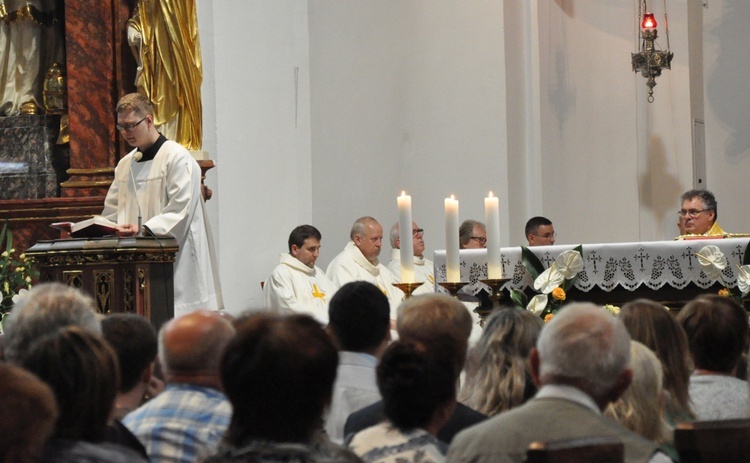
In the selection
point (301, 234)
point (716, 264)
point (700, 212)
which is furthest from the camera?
point (301, 234)

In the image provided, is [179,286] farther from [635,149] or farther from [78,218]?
[635,149]

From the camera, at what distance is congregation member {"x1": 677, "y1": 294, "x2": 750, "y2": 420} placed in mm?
3752

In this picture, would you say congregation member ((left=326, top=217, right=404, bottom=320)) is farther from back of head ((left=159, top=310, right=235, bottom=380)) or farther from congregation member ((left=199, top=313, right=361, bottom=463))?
congregation member ((left=199, top=313, right=361, bottom=463))

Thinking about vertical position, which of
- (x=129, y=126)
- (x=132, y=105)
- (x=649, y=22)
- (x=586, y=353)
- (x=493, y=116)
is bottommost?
(x=586, y=353)

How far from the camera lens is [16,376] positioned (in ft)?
7.11

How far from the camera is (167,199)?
7.50 m

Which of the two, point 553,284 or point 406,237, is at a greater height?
point 406,237

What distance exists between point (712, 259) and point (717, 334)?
2.42 m

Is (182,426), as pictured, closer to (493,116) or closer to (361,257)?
(361,257)

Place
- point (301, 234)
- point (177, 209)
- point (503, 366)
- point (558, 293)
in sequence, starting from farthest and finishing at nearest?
point (301, 234) → point (177, 209) → point (558, 293) → point (503, 366)

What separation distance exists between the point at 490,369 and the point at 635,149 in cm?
903

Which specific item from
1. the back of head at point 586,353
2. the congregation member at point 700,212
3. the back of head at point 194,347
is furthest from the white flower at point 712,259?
the back of head at point 194,347

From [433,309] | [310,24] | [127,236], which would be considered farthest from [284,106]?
[433,309]

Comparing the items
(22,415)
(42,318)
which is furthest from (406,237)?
(22,415)
